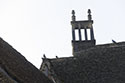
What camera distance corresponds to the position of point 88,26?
31078 millimetres

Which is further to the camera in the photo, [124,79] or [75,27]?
[75,27]

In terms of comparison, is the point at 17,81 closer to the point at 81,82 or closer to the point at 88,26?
the point at 81,82

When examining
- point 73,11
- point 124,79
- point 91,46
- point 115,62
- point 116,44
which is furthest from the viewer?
point 73,11

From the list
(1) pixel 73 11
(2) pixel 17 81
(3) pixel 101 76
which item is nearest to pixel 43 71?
(3) pixel 101 76

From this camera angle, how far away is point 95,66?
25.2 m

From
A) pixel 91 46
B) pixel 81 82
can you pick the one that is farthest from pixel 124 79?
pixel 91 46

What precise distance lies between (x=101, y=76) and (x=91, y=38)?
6770 mm

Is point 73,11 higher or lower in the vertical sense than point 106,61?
higher

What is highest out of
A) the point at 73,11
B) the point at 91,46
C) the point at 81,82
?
the point at 73,11

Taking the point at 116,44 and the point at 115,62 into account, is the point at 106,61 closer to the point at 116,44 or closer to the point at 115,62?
the point at 115,62

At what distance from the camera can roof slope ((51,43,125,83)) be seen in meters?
23.9

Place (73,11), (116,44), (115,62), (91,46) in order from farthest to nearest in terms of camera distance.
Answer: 1. (73,11)
2. (91,46)
3. (116,44)
4. (115,62)

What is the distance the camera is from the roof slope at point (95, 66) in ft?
78.5

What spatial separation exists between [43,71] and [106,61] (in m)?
4.17
